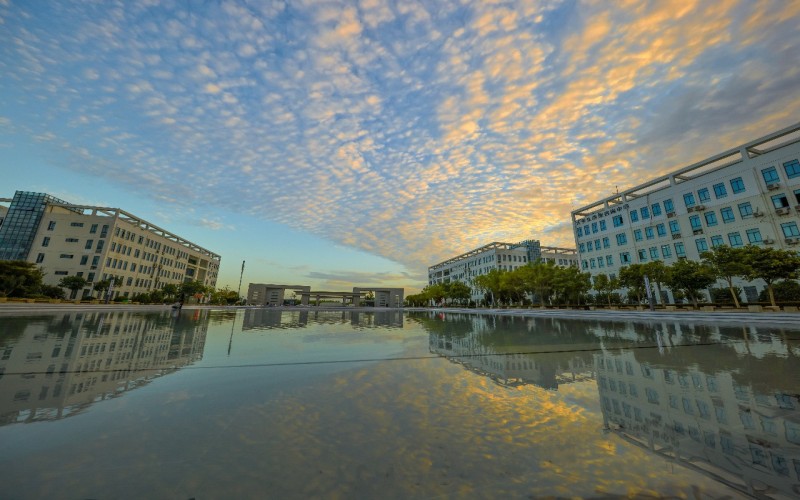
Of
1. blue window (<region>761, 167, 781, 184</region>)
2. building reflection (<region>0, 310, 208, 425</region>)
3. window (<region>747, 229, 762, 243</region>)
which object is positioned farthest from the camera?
window (<region>747, 229, 762, 243</region>)

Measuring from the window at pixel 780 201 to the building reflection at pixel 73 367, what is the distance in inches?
2089

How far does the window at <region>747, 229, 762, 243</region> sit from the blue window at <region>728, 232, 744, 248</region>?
77cm

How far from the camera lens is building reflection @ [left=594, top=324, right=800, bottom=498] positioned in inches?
124

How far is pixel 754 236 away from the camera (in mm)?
33781

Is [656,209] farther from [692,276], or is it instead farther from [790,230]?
[692,276]

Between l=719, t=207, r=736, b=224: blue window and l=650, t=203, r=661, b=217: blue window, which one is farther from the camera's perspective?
l=650, t=203, r=661, b=217: blue window

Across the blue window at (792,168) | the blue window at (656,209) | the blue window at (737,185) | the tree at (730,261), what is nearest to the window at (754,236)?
the blue window at (737,185)

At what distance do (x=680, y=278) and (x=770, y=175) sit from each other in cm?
1660

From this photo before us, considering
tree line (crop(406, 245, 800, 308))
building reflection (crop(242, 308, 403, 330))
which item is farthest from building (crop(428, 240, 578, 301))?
building reflection (crop(242, 308, 403, 330))

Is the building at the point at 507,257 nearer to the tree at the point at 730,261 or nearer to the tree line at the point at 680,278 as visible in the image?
the tree line at the point at 680,278

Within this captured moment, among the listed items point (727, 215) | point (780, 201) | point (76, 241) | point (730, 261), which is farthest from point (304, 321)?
point (76, 241)

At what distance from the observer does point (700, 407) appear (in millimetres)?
4820

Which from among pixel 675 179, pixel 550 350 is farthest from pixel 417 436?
pixel 675 179

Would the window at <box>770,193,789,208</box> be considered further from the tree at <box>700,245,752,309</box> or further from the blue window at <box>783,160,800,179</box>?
the tree at <box>700,245,752,309</box>
